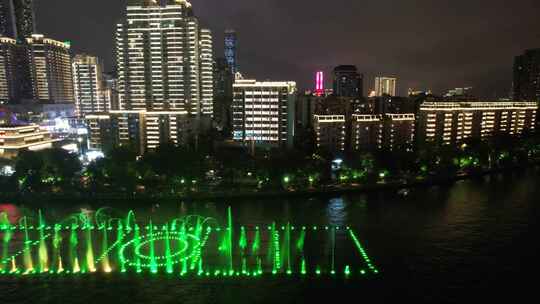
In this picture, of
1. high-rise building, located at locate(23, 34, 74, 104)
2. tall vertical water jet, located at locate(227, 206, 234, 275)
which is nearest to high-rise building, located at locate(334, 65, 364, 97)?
high-rise building, located at locate(23, 34, 74, 104)

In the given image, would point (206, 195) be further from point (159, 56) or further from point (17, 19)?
point (17, 19)

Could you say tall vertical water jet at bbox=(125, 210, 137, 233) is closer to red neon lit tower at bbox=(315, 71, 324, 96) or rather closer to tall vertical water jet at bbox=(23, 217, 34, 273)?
tall vertical water jet at bbox=(23, 217, 34, 273)

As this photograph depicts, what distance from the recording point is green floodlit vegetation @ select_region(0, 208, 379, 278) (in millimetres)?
17688

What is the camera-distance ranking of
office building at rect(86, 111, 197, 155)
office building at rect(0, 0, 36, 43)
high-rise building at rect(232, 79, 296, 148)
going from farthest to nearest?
office building at rect(0, 0, 36, 43) → office building at rect(86, 111, 197, 155) → high-rise building at rect(232, 79, 296, 148)

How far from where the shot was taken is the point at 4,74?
262ft

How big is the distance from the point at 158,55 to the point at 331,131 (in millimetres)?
26027

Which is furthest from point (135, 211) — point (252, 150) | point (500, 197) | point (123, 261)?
point (500, 197)

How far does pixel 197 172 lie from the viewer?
32719 millimetres

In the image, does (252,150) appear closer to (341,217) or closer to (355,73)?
(341,217)

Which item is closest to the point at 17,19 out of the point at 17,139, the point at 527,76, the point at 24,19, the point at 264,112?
the point at 24,19

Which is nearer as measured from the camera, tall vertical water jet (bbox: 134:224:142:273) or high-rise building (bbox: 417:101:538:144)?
tall vertical water jet (bbox: 134:224:142:273)

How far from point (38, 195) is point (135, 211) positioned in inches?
355

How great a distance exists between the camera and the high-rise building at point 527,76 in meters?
82.9

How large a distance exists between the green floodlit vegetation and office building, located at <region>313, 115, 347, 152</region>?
81.1 ft
